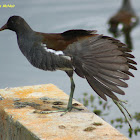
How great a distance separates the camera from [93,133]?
4.01 m

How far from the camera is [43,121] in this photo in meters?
4.31

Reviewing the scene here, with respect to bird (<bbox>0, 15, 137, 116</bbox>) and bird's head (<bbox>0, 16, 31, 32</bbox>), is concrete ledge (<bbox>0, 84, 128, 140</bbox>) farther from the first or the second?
bird's head (<bbox>0, 16, 31, 32</bbox>)

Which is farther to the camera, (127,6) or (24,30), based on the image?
(127,6)

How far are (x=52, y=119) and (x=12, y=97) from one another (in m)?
0.97

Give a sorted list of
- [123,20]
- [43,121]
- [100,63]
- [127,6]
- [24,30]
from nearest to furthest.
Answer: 1. [100,63]
2. [43,121]
3. [24,30]
4. [123,20]
5. [127,6]

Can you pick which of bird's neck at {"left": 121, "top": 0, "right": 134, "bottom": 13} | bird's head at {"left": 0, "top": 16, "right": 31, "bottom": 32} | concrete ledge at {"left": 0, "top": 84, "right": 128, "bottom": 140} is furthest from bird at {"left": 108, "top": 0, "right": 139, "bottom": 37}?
bird's head at {"left": 0, "top": 16, "right": 31, "bottom": 32}

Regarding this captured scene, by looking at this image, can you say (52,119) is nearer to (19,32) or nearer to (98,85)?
(98,85)

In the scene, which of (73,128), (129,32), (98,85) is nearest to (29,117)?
(73,128)

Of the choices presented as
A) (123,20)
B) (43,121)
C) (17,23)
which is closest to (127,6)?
(123,20)

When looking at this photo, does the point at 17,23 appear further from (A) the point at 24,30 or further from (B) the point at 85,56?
(B) the point at 85,56

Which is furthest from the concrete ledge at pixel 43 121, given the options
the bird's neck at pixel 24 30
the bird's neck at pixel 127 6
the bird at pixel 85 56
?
the bird's neck at pixel 127 6

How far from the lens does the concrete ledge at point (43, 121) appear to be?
3.98 meters

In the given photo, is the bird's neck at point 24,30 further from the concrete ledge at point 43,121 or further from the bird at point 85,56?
the concrete ledge at point 43,121

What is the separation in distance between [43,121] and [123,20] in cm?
601
